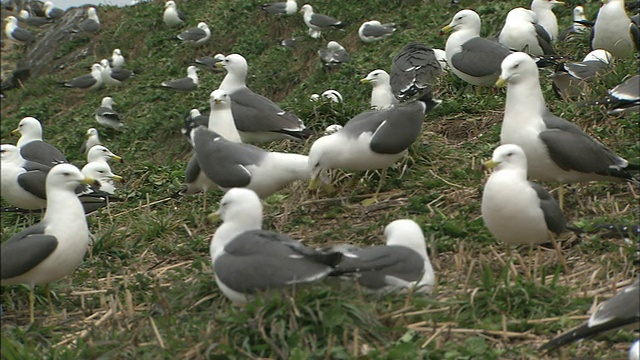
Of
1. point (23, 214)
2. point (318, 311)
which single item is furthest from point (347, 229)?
point (23, 214)

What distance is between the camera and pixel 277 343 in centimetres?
501

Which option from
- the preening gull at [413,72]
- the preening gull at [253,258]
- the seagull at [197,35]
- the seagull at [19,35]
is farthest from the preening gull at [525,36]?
the seagull at [19,35]

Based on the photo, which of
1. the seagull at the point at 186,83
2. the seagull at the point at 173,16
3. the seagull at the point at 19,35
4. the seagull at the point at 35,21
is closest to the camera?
the seagull at the point at 186,83

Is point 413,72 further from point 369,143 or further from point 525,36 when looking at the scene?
point 369,143

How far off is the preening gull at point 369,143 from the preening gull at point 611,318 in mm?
2794

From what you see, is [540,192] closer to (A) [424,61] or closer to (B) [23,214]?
(A) [424,61]

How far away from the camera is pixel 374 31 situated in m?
15.2

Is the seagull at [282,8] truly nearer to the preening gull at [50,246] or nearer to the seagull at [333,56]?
the seagull at [333,56]

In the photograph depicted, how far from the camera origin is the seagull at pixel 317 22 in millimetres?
16188

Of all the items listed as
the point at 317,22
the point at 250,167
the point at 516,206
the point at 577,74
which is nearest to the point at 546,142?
the point at 516,206

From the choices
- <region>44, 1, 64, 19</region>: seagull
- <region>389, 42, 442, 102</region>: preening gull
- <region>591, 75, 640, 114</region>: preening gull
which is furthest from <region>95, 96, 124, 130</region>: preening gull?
<region>44, 1, 64, 19</region>: seagull

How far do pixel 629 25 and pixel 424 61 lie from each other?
7.47 feet

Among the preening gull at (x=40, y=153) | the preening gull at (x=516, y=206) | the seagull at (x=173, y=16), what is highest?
the preening gull at (x=516, y=206)

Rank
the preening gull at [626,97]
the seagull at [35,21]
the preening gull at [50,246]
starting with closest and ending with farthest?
the preening gull at [50,246] < the preening gull at [626,97] < the seagull at [35,21]
